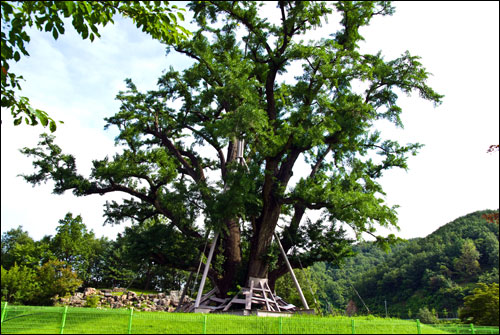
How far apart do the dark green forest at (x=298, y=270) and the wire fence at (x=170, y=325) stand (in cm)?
642

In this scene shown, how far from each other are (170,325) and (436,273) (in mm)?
68838

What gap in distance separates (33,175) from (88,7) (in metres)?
14.4

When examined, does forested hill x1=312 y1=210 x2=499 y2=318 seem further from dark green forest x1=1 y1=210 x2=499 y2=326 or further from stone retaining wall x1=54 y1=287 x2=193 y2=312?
stone retaining wall x1=54 y1=287 x2=193 y2=312

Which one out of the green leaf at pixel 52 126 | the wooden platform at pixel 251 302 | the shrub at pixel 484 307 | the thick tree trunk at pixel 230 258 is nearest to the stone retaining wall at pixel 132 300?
the thick tree trunk at pixel 230 258

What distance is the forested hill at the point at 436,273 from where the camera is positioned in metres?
61.1

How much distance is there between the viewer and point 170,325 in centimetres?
898

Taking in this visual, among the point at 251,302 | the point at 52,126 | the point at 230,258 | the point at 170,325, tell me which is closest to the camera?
the point at 52,126


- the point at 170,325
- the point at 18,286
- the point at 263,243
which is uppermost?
the point at 263,243

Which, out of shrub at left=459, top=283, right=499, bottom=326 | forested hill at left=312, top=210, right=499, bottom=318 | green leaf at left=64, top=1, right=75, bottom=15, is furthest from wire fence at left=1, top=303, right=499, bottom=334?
forested hill at left=312, top=210, right=499, bottom=318

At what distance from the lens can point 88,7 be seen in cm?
545

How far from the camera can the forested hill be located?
6109cm

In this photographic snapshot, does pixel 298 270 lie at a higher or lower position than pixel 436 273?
lower

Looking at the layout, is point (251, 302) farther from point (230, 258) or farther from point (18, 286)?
point (18, 286)

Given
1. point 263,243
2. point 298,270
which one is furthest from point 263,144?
point 298,270
